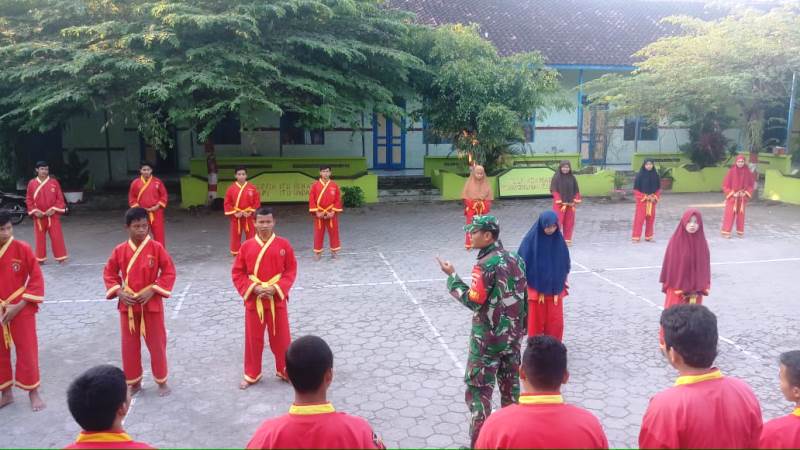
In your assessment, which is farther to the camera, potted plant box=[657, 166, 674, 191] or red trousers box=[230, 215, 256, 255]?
potted plant box=[657, 166, 674, 191]

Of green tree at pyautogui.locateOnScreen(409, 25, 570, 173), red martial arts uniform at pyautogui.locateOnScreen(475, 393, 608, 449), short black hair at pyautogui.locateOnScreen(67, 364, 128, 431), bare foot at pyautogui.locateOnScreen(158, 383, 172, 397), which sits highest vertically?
green tree at pyautogui.locateOnScreen(409, 25, 570, 173)

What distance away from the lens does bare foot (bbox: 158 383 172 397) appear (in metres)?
5.88

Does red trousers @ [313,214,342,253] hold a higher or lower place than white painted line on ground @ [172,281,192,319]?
higher

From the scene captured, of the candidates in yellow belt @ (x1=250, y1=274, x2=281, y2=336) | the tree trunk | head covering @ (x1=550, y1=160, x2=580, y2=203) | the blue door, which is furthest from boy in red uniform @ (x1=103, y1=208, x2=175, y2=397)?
the blue door

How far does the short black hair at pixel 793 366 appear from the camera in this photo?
3104 mm

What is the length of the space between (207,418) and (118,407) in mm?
2790

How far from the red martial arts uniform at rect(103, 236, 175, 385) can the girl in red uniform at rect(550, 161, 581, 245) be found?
329 inches

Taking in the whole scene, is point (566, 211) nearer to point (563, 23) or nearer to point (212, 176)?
point (212, 176)

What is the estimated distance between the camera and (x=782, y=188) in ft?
60.2

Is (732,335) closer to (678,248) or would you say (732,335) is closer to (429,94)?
(678,248)

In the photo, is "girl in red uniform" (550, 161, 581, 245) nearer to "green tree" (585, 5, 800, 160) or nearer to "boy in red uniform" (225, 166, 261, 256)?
"boy in red uniform" (225, 166, 261, 256)

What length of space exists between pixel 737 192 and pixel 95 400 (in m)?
13.3

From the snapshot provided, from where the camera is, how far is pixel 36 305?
575 centimetres

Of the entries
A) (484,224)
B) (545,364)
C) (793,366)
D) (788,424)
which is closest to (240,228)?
(484,224)
